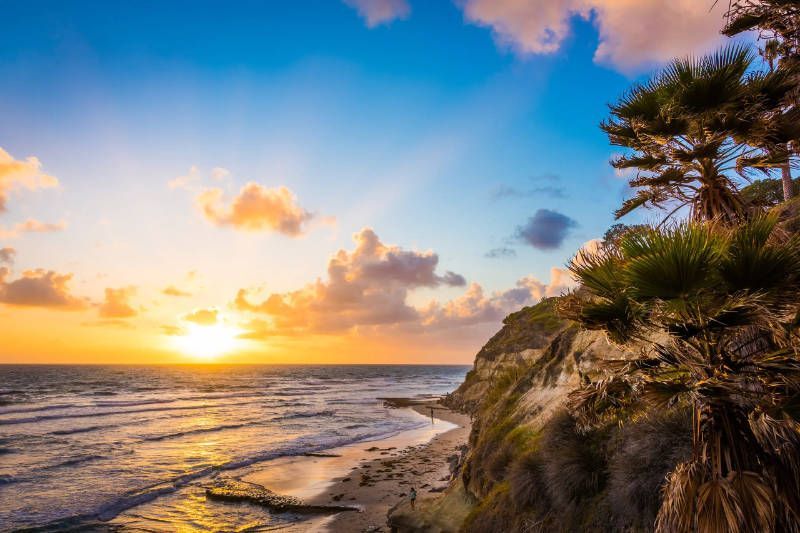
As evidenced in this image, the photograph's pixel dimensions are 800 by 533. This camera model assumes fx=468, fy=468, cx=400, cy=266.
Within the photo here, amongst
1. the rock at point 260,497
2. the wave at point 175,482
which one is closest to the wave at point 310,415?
the wave at point 175,482

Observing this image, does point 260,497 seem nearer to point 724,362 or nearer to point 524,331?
point 724,362

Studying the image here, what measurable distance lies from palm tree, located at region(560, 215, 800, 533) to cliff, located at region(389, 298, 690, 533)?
1.49 metres

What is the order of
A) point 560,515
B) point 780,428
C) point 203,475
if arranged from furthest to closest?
point 203,475 < point 560,515 < point 780,428

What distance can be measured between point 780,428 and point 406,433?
127ft

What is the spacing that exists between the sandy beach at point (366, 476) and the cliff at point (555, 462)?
3.82 meters

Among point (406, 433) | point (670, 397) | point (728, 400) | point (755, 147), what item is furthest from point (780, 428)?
point (406, 433)

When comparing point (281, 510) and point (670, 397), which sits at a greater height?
point (670, 397)

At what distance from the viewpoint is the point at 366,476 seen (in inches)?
975

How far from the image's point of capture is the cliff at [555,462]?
723cm

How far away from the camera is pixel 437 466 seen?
26891mm

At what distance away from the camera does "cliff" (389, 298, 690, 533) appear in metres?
7.23

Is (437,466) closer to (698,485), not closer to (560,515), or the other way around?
(560,515)

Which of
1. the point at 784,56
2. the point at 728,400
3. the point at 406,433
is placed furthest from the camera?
the point at 406,433

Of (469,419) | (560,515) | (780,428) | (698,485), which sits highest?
(780,428)
